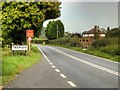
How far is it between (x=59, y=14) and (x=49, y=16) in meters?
1.69

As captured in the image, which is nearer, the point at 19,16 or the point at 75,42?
the point at 19,16

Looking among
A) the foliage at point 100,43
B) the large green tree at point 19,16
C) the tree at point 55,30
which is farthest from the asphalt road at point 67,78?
the tree at point 55,30

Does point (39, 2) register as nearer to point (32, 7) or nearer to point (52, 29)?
point (32, 7)

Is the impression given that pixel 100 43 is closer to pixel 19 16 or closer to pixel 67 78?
pixel 19 16

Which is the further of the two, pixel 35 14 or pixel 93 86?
pixel 35 14

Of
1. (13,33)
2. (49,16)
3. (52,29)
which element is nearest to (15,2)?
(13,33)

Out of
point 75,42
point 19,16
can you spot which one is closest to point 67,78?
point 19,16

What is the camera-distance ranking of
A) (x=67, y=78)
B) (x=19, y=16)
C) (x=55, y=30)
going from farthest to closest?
(x=55, y=30)
(x=19, y=16)
(x=67, y=78)

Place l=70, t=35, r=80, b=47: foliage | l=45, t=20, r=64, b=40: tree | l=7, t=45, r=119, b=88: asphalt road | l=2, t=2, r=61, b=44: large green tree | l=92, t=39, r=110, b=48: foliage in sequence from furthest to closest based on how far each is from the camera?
l=45, t=20, r=64, b=40: tree, l=70, t=35, r=80, b=47: foliage, l=92, t=39, r=110, b=48: foliage, l=2, t=2, r=61, b=44: large green tree, l=7, t=45, r=119, b=88: asphalt road

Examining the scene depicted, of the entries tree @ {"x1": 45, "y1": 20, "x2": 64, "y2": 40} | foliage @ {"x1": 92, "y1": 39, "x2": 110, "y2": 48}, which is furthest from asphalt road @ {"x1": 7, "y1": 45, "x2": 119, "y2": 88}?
tree @ {"x1": 45, "y1": 20, "x2": 64, "y2": 40}

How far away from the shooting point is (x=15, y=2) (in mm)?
39906

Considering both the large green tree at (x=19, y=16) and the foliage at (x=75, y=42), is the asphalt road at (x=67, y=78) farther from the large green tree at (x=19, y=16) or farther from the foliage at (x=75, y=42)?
the foliage at (x=75, y=42)

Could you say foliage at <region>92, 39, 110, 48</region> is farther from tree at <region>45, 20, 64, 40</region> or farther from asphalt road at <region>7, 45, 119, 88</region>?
tree at <region>45, 20, 64, 40</region>

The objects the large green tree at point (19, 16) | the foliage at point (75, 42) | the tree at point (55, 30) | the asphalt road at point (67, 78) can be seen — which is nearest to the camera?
the asphalt road at point (67, 78)
